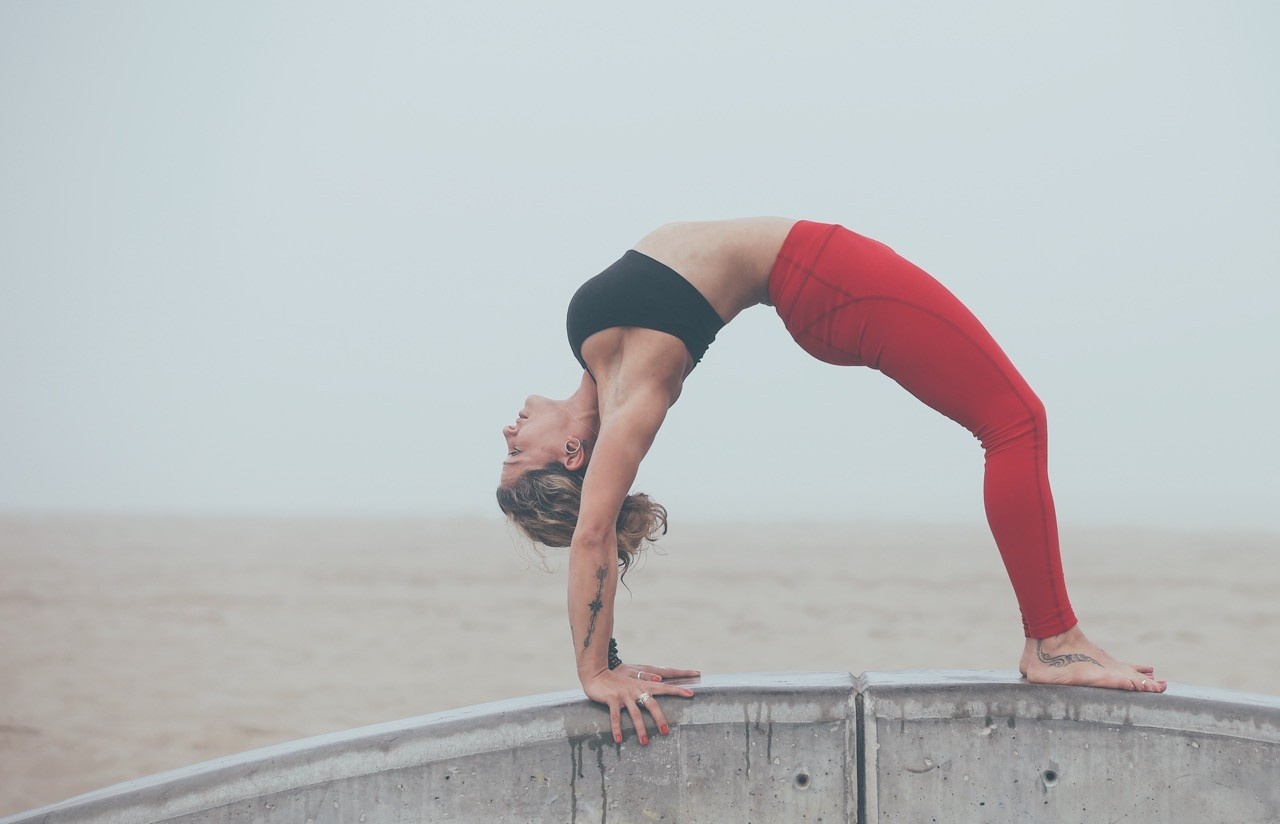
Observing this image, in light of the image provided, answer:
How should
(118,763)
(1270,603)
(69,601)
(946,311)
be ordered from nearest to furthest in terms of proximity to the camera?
(946,311), (118,763), (1270,603), (69,601)

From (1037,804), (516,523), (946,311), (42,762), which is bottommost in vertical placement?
(42,762)

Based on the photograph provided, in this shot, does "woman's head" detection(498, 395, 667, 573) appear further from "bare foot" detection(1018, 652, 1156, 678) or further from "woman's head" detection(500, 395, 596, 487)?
"bare foot" detection(1018, 652, 1156, 678)

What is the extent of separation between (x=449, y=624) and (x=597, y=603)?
10.4 metres

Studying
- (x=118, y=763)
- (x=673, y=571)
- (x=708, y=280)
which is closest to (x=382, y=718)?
(x=118, y=763)

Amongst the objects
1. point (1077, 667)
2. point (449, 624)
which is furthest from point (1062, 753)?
point (449, 624)

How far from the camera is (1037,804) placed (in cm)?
283

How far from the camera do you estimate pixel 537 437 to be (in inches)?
136

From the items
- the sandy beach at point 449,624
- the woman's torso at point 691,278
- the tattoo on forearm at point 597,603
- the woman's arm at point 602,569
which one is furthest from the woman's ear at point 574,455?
the sandy beach at point 449,624

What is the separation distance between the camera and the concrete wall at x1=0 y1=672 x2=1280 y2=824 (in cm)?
284

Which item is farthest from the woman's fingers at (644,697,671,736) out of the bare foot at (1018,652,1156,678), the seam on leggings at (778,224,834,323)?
the seam on leggings at (778,224,834,323)

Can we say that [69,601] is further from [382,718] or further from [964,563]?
[964,563]

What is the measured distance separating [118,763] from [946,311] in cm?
694

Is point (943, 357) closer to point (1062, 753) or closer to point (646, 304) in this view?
point (646, 304)

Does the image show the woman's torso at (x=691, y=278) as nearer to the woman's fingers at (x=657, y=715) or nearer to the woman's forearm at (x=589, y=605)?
the woman's forearm at (x=589, y=605)
